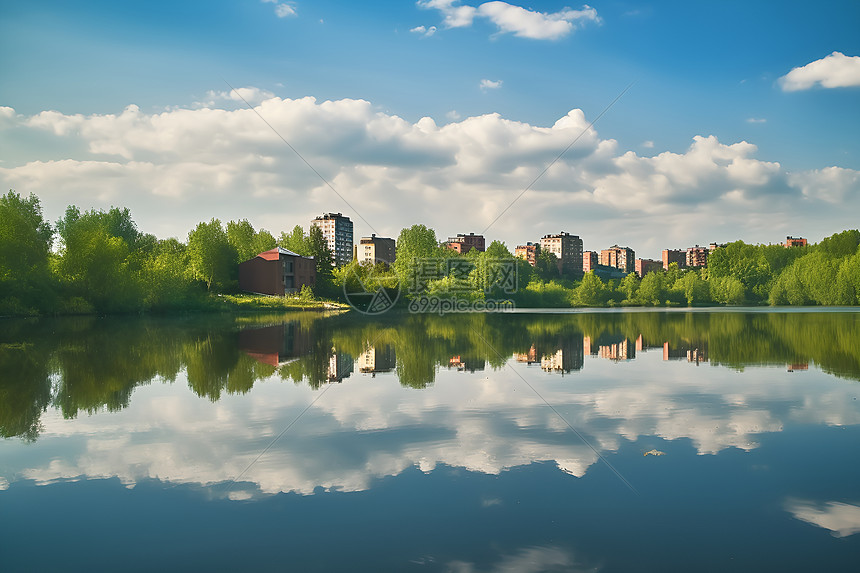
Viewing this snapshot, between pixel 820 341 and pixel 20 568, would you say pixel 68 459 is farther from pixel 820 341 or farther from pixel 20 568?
pixel 820 341

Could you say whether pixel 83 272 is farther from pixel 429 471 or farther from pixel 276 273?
pixel 429 471

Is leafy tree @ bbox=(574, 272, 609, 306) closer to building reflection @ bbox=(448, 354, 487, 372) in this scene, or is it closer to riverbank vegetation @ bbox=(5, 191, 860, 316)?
riverbank vegetation @ bbox=(5, 191, 860, 316)

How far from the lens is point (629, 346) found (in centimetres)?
2555

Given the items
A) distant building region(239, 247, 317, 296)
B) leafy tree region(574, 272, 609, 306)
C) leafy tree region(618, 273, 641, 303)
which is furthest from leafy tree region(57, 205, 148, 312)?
leafy tree region(618, 273, 641, 303)

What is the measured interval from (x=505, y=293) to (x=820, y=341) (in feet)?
226

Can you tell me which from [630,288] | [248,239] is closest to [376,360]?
[248,239]

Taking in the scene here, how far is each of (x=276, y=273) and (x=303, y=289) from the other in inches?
305

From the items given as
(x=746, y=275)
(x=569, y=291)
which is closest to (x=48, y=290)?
(x=569, y=291)

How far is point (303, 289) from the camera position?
77.8m

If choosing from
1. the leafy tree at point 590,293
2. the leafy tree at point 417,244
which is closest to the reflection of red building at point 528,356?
the leafy tree at point 417,244

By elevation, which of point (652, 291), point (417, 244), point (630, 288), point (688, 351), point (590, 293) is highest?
point (417, 244)

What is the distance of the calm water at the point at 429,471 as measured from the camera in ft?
17.5

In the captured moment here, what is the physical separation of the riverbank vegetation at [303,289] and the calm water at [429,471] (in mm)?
43654

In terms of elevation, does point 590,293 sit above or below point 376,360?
above
